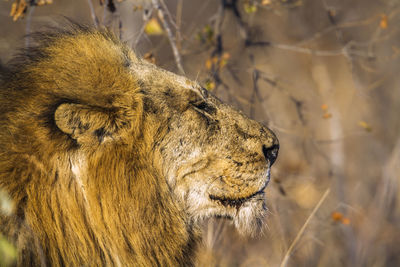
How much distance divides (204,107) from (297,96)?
17.0 feet

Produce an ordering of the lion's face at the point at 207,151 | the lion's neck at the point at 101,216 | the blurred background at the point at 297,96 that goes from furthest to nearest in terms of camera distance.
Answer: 1. the blurred background at the point at 297,96
2. the lion's face at the point at 207,151
3. the lion's neck at the point at 101,216

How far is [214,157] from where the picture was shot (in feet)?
9.31

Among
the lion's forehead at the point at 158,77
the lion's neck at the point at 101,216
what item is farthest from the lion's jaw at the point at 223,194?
the lion's forehead at the point at 158,77

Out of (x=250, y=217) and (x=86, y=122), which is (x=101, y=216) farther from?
(x=250, y=217)

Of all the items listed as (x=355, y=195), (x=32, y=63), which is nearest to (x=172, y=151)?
(x=32, y=63)

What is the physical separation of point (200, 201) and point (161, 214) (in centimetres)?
27

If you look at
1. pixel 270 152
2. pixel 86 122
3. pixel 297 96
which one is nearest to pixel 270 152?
pixel 270 152

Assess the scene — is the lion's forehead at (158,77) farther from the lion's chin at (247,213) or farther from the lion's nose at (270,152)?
the lion's chin at (247,213)

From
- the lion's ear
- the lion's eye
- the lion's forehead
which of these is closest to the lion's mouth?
the lion's eye

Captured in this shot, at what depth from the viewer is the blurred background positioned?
4.52 m

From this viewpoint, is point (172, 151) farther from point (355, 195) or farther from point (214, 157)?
point (355, 195)

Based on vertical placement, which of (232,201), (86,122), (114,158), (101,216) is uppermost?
(86,122)

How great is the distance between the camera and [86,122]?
2.32 meters

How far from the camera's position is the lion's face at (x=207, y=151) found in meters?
2.75
